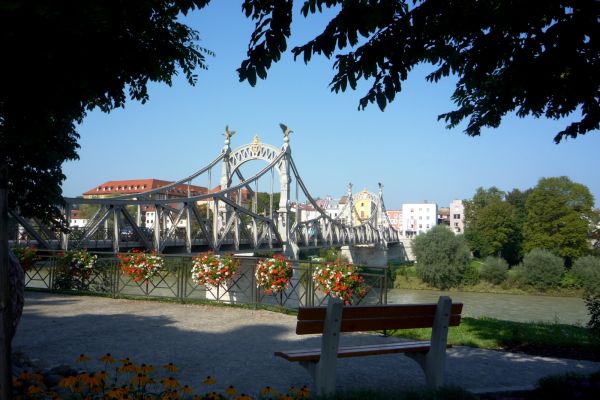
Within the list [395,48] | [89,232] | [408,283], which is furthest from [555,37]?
[408,283]

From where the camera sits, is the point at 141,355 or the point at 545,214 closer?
the point at 141,355

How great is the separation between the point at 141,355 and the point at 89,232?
12.3 m

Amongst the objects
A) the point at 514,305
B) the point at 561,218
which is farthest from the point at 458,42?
the point at 561,218

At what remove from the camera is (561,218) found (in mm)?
38750

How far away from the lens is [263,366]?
185 inches

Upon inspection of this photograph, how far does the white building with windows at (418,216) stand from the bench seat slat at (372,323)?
84.1m

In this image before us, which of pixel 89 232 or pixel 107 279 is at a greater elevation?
pixel 89 232

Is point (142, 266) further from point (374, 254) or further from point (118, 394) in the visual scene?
point (374, 254)

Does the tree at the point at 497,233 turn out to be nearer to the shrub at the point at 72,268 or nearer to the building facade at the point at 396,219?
the shrub at the point at 72,268

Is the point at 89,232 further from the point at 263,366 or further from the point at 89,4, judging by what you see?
the point at 89,4

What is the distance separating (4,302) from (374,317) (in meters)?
2.33

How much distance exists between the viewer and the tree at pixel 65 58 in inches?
78.0

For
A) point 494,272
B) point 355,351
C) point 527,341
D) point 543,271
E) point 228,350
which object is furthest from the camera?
point 494,272

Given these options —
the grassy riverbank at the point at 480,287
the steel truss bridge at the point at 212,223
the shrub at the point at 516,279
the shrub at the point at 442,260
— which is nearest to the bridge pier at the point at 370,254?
the steel truss bridge at the point at 212,223
